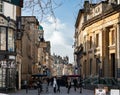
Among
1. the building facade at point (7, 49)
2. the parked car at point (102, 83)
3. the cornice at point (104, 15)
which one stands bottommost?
the parked car at point (102, 83)

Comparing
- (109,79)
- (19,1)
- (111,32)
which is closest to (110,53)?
(111,32)

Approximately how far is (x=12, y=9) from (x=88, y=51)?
1107 inches

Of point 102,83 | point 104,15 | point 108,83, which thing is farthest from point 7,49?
point 104,15

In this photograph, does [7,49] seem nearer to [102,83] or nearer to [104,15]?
[102,83]

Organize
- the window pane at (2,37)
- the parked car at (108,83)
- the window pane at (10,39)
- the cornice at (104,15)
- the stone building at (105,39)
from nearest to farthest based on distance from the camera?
the window pane at (2,37) < the window pane at (10,39) < the parked car at (108,83) < the cornice at (104,15) < the stone building at (105,39)

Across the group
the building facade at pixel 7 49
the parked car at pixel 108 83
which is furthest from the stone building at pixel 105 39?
the building facade at pixel 7 49

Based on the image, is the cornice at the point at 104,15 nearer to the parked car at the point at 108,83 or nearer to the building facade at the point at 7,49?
the parked car at the point at 108,83

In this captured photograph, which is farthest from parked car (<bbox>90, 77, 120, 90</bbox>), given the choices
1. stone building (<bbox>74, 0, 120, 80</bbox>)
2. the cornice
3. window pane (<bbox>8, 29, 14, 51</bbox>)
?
window pane (<bbox>8, 29, 14, 51</bbox>)

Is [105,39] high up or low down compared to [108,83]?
up

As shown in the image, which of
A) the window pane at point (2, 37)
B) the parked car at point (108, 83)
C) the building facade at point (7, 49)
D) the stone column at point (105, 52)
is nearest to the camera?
the building facade at point (7, 49)

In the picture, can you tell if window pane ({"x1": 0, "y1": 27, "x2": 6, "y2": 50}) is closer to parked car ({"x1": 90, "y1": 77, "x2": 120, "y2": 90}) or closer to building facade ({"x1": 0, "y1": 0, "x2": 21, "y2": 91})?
building facade ({"x1": 0, "y1": 0, "x2": 21, "y2": 91})

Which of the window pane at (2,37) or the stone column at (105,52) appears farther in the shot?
the stone column at (105,52)

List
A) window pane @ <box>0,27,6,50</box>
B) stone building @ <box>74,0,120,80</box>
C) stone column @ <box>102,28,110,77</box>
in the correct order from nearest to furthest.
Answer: window pane @ <box>0,27,6,50</box>, stone building @ <box>74,0,120,80</box>, stone column @ <box>102,28,110,77</box>

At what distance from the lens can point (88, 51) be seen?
260 ft
